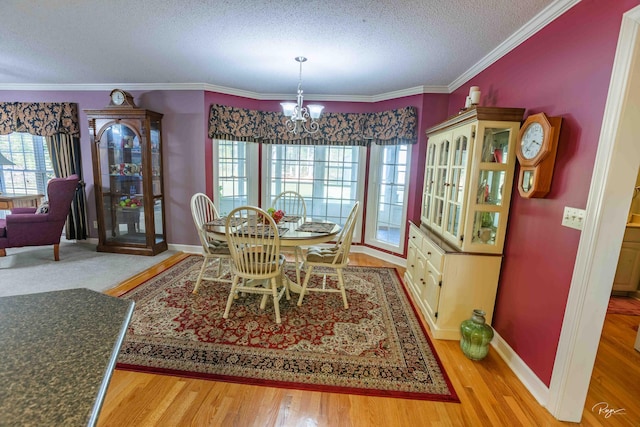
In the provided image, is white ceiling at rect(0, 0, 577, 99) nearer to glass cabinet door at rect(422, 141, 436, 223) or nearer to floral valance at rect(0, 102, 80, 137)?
floral valance at rect(0, 102, 80, 137)

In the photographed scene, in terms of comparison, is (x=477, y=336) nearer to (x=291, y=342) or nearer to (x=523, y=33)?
(x=291, y=342)

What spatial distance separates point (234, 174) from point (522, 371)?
3980mm

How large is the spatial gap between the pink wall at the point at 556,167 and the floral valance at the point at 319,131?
5.99 feet

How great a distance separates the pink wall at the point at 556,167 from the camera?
5.11ft

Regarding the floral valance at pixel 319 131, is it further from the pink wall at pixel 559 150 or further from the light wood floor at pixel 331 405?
the light wood floor at pixel 331 405

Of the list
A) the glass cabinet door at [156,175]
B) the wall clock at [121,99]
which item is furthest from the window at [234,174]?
the wall clock at [121,99]

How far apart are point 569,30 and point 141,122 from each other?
4310 millimetres

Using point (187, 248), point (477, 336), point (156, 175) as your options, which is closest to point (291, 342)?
point (477, 336)

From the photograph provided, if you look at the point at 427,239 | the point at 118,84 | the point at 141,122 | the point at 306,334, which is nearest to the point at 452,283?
the point at 427,239

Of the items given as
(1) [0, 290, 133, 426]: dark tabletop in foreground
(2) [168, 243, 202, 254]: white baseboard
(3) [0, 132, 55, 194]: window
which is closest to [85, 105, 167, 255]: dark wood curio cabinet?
(2) [168, 243, 202, 254]: white baseboard

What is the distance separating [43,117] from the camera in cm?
430

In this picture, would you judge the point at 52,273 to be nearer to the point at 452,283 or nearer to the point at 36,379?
the point at 36,379

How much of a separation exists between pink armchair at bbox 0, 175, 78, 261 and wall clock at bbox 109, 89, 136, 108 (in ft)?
3.70

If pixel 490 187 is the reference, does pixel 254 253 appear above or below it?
below
